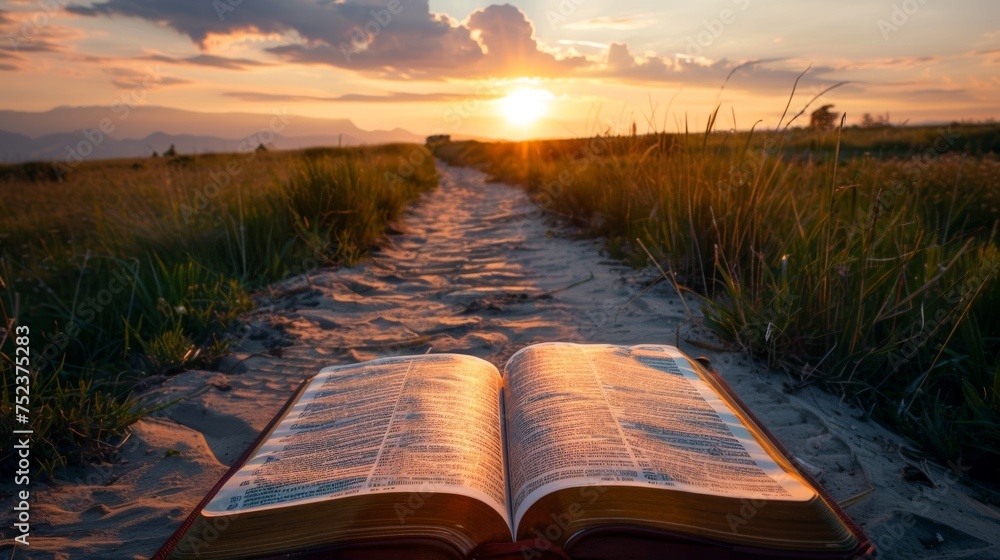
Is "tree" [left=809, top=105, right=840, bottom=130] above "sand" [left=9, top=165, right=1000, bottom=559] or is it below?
above

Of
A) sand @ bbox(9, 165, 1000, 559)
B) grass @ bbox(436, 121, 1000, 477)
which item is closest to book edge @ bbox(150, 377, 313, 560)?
sand @ bbox(9, 165, 1000, 559)

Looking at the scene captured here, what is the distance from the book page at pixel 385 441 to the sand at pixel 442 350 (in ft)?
1.64

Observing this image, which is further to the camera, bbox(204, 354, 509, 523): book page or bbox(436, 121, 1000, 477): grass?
bbox(436, 121, 1000, 477): grass

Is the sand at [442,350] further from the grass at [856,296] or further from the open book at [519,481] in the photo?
the open book at [519,481]

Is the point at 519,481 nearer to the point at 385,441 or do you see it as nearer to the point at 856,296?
the point at 385,441

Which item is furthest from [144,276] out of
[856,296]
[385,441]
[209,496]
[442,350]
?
[856,296]

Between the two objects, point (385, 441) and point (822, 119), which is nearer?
point (385, 441)

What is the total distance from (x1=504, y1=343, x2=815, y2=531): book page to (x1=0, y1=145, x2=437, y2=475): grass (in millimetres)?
1443

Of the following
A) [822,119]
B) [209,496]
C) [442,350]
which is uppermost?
[822,119]

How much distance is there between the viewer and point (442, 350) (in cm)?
264

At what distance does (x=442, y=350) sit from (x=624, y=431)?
60.2 inches

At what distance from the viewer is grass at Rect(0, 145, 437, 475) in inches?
72.7

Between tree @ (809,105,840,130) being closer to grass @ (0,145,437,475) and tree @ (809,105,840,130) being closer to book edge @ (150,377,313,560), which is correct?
book edge @ (150,377,313,560)

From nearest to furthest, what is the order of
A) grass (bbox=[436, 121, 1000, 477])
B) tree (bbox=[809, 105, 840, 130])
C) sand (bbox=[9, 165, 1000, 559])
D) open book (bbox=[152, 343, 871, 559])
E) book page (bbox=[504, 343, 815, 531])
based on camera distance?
open book (bbox=[152, 343, 871, 559]) → book page (bbox=[504, 343, 815, 531]) → sand (bbox=[9, 165, 1000, 559]) → grass (bbox=[436, 121, 1000, 477]) → tree (bbox=[809, 105, 840, 130])
